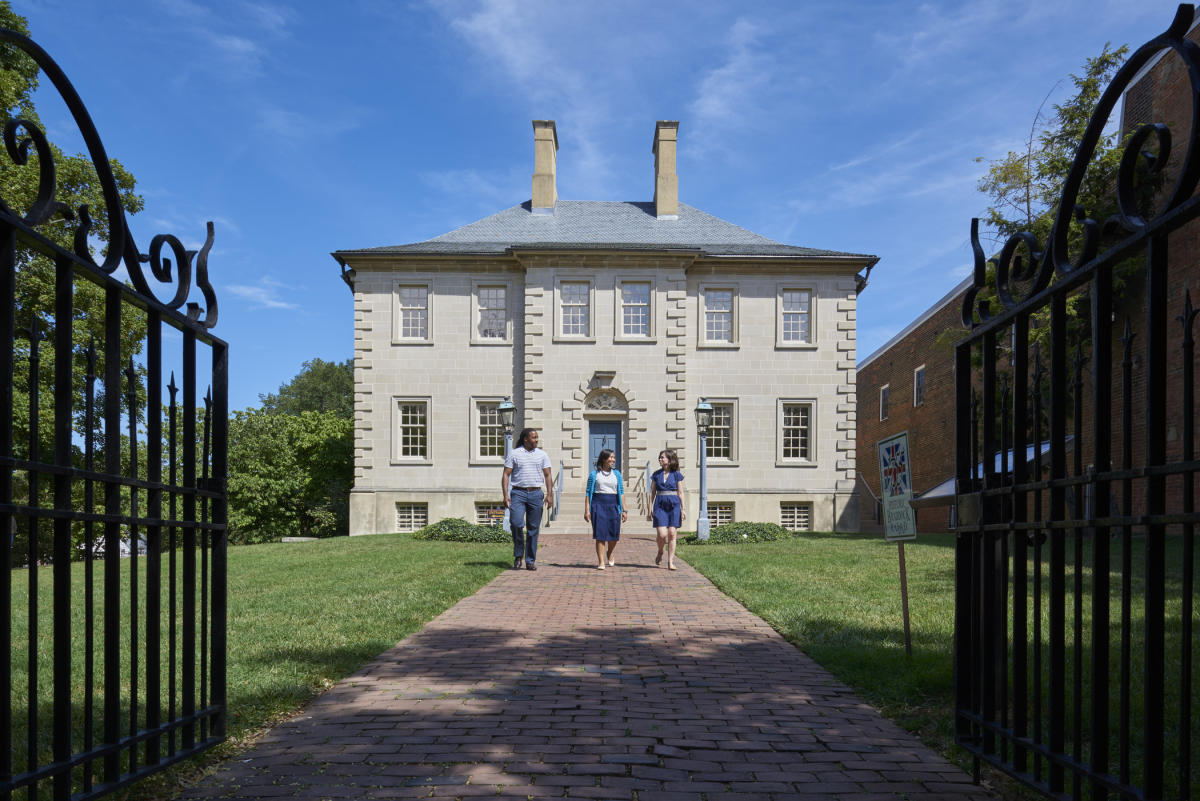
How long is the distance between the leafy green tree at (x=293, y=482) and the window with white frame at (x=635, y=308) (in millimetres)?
12753

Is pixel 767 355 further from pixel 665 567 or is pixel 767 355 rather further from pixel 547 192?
pixel 665 567

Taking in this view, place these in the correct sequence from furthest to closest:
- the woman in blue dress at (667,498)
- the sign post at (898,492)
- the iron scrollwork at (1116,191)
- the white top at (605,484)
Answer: the woman in blue dress at (667,498) < the white top at (605,484) < the sign post at (898,492) < the iron scrollwork at (1116,191)

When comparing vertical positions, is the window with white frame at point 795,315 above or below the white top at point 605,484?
above

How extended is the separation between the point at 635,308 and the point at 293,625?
77.5 feet

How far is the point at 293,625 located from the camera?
873cm

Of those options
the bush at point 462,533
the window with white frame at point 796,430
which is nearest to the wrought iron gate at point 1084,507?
the bush at point 462,533

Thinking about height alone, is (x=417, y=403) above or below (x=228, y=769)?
above

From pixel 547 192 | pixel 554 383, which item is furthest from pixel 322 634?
pixel 547 192

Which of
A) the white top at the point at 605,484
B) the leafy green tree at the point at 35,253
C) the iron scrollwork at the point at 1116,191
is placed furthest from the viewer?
the leafy green tree at the point at 35,253

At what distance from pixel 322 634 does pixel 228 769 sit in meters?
3.80

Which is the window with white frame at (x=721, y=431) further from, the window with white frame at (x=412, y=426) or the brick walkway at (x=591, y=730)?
the brick walkway at (x=591, y=730)

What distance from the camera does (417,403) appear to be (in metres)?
31.5

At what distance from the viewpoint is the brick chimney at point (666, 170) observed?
3341cm

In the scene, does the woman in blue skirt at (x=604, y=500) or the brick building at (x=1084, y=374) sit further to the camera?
the brick building at (x=1084, y=374)
